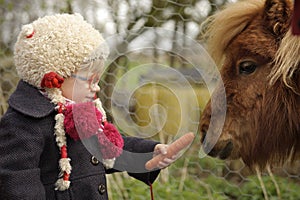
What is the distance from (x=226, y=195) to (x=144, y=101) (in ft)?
6.09

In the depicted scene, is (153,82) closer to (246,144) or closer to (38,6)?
(246,144)

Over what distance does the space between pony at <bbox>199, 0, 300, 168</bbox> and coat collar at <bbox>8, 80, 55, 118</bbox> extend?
0.51 metres

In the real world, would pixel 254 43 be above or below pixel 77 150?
above

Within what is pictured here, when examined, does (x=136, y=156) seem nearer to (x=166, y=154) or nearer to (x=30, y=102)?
(x=166, y=154)

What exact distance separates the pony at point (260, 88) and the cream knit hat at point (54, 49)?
0.44m

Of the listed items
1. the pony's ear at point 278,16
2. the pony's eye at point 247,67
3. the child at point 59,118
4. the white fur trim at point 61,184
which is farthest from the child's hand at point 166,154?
the pony's ear at point 278,16

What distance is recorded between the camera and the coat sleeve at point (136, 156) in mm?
1887

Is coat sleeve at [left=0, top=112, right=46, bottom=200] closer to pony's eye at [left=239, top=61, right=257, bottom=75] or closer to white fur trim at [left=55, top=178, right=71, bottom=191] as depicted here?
white fur trim at [left=55, top=178, right=71, bottom=191]

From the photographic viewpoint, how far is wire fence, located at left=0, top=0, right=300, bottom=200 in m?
1.75

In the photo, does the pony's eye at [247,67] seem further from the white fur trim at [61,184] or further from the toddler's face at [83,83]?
the white fur trim at [61,184]

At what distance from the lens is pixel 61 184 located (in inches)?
69.9

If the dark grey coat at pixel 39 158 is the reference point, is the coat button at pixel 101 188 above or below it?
below

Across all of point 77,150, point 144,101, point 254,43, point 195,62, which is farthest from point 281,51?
point 77,150

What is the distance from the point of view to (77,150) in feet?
6.01
